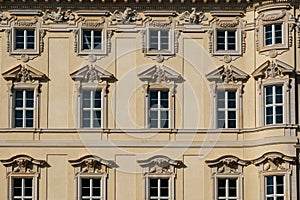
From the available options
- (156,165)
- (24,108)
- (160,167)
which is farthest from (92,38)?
(160,167)

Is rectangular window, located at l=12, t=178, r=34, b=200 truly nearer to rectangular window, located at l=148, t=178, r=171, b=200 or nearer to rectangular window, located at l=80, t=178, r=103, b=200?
rectangular window, located at l=80, t=178, r=103, b=200

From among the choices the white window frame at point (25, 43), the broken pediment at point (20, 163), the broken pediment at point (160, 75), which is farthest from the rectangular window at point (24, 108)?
the broken pediment at point (160, 75)

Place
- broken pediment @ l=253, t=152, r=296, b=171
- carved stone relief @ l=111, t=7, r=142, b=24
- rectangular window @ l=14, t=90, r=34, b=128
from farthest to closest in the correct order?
1. carved stone relief @ l=111, t=7, r=142, b=24
2. rectangular window @ l=14, t=90, r=34, b=128
3. broken pediment @ l=253, t=152, r=296, b=171

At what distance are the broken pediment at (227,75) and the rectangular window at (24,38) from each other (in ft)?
24.9

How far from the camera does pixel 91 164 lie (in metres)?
51.7

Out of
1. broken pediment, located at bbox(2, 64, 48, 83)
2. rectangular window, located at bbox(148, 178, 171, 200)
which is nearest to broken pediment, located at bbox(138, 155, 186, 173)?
A: rectangular window, located at bbox(148, 178, 171, 200)

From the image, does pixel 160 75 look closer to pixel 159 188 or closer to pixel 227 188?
pixel 159 188

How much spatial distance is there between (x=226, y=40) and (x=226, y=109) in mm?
2958

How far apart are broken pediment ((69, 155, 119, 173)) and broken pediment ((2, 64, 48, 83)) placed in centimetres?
384

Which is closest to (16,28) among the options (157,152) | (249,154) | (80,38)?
(80,38)

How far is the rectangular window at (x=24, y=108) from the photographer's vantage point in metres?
52.4

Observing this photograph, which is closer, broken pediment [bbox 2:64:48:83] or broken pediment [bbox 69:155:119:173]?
broken pediment [bbox 69:155:119:173]

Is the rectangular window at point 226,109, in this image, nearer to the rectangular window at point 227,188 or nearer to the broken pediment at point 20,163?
the rectangular window at point 227,188

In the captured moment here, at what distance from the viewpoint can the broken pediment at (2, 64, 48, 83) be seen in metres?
52.3
